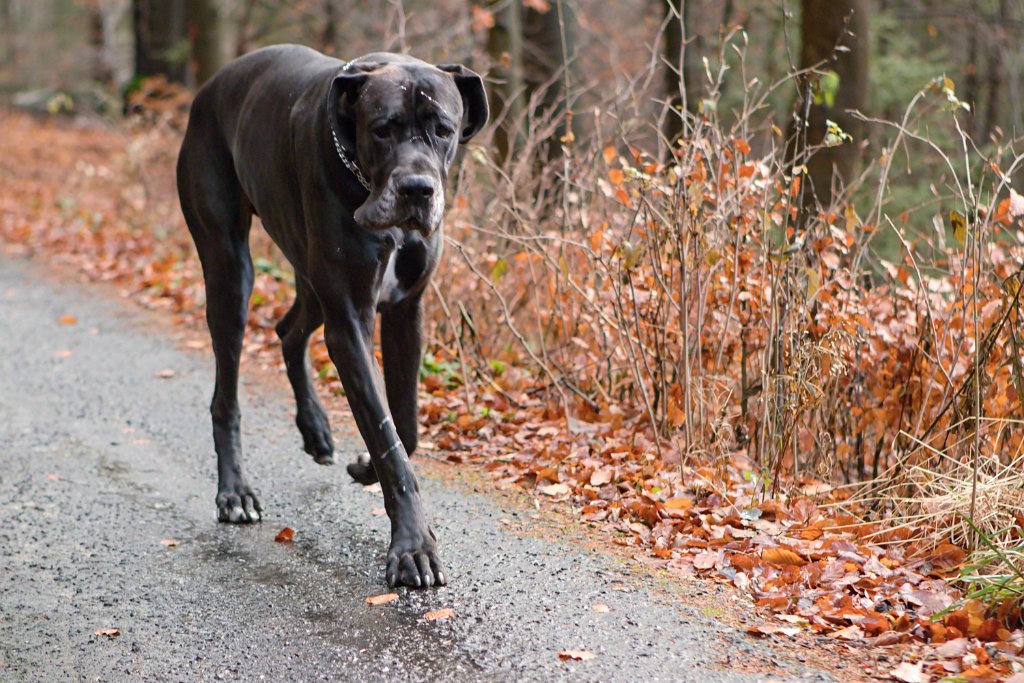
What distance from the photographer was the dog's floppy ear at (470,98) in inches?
161

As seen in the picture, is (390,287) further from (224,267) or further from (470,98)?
(224,267)

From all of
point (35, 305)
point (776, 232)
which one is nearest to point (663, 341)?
point (776, 232)

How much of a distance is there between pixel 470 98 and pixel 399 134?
0.47 meters

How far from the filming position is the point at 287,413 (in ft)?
22.1

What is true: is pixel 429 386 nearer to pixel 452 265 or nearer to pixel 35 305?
pixel 452 265

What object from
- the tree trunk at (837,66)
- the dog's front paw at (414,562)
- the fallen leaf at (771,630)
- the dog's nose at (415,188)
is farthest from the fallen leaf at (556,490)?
the tree trunk at (837,66)

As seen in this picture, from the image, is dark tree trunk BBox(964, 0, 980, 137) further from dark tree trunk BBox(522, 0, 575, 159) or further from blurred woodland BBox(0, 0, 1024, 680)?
blurred woodland BBox(0, 0, 1024, 680)

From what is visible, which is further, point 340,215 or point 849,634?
Answer: point 340,215

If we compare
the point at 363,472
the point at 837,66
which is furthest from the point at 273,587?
the point at 837,66

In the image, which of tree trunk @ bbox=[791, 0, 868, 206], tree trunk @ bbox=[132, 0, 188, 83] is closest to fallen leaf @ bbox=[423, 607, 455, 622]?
tree trunk @ bbox=[791, 0, 868, 206]

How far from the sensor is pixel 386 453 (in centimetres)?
412

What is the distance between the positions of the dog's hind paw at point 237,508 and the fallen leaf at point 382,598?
1116 mm

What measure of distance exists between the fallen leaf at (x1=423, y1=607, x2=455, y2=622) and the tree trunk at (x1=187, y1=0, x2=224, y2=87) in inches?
485

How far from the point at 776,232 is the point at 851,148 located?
2138 millimetres
